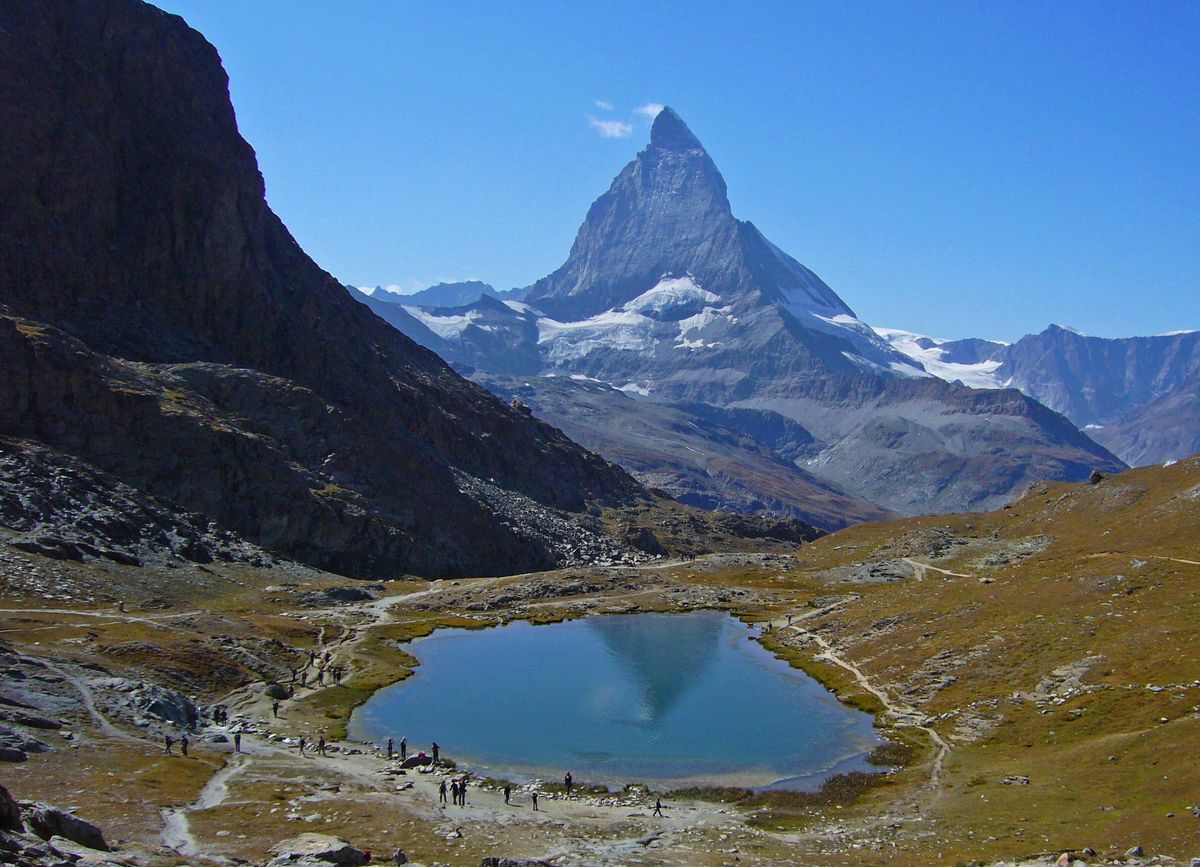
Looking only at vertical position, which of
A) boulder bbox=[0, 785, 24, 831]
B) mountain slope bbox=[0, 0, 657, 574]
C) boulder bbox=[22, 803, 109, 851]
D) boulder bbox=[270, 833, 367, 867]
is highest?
mountain slope bbox=[0, 0, 657, 574]

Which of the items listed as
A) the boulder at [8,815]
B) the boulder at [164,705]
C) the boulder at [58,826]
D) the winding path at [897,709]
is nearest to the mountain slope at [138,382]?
the boulder at [164,705]

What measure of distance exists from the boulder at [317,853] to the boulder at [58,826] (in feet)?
23.4

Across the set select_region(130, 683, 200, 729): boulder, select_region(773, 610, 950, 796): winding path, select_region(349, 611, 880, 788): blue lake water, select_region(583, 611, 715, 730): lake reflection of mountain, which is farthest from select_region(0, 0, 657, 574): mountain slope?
select_region(773, 610, 950, 796): winding path

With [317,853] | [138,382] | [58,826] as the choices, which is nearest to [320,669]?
[317,853]

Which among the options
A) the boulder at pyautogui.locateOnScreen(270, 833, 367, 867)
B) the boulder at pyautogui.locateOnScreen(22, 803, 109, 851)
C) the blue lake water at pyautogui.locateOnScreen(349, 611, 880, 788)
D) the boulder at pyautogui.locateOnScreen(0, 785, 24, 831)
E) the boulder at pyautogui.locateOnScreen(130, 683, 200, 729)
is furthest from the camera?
the blue lake water at pyautogui.locateOnScreen(349, 611, 880, 788)

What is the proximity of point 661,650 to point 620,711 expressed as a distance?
2896cm

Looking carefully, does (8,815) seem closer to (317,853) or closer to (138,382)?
(317,853)

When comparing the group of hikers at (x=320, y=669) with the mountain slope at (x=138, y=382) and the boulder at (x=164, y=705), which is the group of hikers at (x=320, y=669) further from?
the mountain slope at (x=138, y=382)

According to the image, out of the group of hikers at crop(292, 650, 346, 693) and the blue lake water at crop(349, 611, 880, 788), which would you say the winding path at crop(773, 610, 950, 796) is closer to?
the blue lake water at crop(349, 611, 880, 788)

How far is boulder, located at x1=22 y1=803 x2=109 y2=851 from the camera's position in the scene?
32.4 m

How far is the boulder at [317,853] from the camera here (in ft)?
131

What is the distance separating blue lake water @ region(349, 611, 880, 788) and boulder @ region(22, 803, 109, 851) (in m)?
37.2

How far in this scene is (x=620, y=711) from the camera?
300 ft

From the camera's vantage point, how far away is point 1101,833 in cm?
4681
